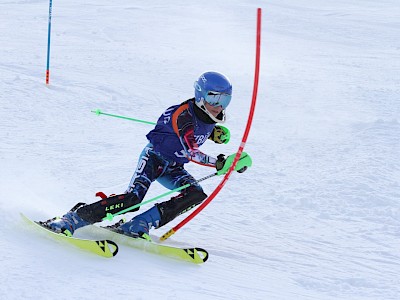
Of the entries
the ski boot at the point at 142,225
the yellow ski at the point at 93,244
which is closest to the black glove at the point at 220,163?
the ski boot at the point at 142,225

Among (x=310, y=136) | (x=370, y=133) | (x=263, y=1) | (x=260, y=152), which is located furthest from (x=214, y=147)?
(x=263, y=1)

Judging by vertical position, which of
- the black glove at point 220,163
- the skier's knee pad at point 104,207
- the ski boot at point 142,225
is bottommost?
the ski boot at point 142,225

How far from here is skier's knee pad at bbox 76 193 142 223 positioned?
512 centimetres

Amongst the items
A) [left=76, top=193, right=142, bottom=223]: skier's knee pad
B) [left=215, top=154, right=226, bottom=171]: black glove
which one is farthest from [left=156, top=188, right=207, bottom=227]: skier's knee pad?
[left=215, top=154, right=226, bottom=171]: black glove

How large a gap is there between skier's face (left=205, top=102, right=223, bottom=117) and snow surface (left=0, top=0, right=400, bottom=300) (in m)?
1.07

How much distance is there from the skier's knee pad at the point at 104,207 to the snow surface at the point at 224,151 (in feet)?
1.08

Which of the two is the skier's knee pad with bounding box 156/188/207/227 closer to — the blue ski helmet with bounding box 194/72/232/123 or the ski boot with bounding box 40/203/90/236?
the ski boot with bounding box 40/203/90/236

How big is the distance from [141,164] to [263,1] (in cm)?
1765

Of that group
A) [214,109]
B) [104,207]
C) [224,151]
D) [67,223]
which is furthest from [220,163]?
[224,151]

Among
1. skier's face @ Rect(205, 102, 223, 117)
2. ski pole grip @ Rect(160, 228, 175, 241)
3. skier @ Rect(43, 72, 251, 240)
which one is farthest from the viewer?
ski pole grip @ Rect(160, 228, 175, 241)

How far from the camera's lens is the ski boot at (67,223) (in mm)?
5012

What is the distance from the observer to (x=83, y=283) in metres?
4.21

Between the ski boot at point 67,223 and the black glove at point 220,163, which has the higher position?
the black glove at point 220,163

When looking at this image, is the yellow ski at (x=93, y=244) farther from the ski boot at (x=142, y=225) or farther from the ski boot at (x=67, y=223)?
the ski boot at (x=142, y=225)
